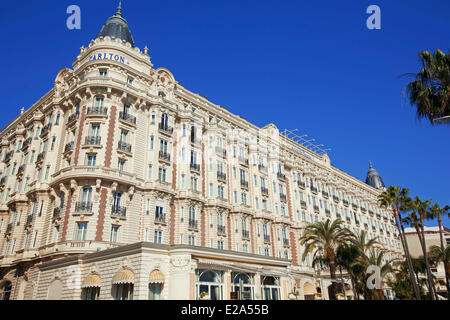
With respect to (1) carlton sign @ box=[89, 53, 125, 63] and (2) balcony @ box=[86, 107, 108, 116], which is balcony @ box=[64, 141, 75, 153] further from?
(1) carlton sign @ box=[89, 53, 125, 63]

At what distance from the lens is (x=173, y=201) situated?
3534 cm

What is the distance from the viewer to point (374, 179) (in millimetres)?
90562

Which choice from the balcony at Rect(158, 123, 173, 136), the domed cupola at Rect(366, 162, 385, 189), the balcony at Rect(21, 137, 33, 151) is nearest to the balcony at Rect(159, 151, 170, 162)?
the balcony at Rect(158, 123, 173, 136)

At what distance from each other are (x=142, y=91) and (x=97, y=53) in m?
6.11

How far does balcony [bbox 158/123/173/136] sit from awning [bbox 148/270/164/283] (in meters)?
18.2

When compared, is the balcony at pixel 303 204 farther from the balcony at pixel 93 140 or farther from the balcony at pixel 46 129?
the balcony at pixel 46 129

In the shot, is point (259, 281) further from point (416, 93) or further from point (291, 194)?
point (291, 194)

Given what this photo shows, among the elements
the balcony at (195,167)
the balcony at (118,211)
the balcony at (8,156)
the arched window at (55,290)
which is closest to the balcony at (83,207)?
the balcony at (118,211)

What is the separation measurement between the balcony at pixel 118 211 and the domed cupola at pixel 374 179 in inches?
2956

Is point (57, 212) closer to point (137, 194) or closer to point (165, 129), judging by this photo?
point (137, 194)

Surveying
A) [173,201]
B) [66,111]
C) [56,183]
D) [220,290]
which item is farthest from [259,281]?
[66,111]

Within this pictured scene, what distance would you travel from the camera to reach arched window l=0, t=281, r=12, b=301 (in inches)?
1328

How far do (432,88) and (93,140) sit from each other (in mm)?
27622

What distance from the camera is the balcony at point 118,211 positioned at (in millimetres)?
30188
